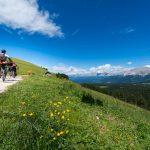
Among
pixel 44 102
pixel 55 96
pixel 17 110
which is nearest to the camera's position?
pixel 17 110

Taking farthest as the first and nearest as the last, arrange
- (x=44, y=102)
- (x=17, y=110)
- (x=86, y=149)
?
(x=44, y=102)
(x=17, y=110)
(x=86, y=149)

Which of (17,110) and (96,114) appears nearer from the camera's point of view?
(17,110)

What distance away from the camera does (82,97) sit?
21.8 metres

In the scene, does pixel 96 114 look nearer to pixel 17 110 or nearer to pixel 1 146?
pixel 17 110

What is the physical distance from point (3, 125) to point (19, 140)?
1.72 meters

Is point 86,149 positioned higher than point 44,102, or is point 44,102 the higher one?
point 44,102

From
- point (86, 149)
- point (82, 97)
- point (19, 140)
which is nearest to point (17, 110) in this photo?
point (19, 140)

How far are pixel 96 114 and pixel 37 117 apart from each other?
211 inches

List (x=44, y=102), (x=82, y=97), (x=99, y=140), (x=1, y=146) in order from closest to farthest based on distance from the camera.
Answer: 1. (x=1, y=146)
2. (x=99, y=140)
3. (x=44, y=102)
4. (x=82, y=97)

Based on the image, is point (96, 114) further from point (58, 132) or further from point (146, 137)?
point (58, 132)

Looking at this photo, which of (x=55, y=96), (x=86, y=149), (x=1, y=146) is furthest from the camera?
(x=55, y=96)

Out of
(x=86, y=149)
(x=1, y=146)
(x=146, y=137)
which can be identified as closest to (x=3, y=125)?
(x=1, y=146)

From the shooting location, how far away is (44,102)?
17547mm

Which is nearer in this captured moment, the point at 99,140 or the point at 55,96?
the point at 99,140
